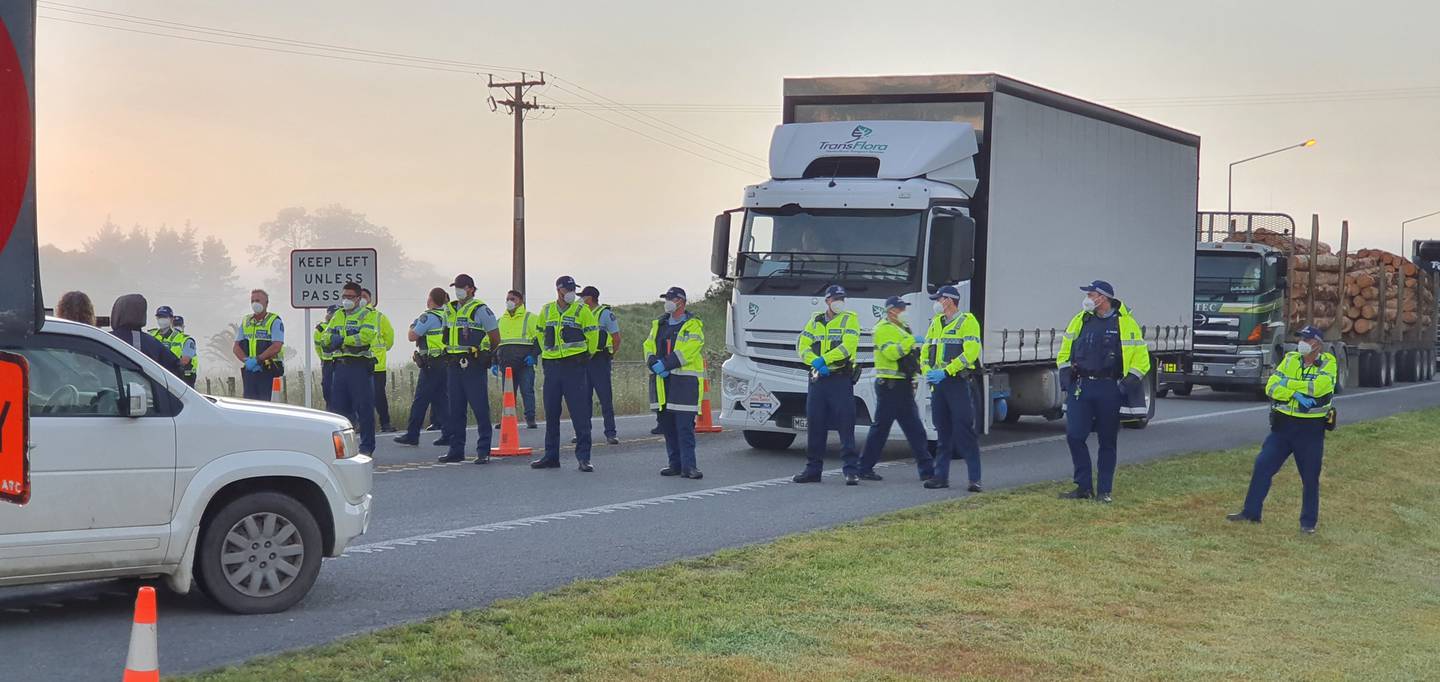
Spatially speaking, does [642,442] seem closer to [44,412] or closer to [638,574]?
[638,574]

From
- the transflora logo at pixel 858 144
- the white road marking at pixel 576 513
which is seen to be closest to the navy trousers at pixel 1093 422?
the white road marking at pixel 576 513

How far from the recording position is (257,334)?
17375mm

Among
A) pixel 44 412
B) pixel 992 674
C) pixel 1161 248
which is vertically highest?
pixel 1161 248

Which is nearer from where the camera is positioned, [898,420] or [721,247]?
[898,420]

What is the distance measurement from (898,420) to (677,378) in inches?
83.4

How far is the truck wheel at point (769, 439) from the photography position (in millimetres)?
17641

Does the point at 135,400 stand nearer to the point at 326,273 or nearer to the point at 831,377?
the point at 831,377

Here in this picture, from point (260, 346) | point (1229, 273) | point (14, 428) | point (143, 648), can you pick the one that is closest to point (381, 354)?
point (260, 346)

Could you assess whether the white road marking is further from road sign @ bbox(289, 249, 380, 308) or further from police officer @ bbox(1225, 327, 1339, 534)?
road sign @ bbox(289, 249, 380, 308)

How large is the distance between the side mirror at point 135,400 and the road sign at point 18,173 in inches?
185

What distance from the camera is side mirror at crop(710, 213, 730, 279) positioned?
17047 millimetres

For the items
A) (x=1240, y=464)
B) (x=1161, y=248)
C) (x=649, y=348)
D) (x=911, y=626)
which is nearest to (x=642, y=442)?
Answer: (x=649, y=348)

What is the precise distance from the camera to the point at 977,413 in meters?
17.4

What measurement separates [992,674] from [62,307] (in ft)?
22.1
